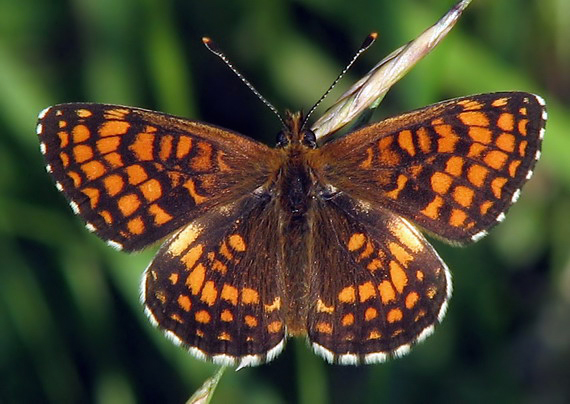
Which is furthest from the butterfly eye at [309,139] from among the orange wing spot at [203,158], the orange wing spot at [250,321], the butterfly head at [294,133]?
the orange wing spot at [250,321]

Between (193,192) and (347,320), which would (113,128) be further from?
(347,320)

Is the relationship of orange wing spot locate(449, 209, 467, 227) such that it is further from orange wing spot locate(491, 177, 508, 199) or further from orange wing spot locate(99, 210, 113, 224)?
orange wing spot locate(99, 210, 113, 224)

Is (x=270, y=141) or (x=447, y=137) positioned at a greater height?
(x=270, y=141)

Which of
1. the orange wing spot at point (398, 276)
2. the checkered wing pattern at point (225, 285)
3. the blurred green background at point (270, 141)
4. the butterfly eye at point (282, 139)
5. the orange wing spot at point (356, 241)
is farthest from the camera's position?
the blurred green background at point (270, 141)

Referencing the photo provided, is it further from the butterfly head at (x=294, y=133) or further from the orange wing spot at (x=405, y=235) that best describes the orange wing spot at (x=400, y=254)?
the butterfly head at (x=294, y=133)

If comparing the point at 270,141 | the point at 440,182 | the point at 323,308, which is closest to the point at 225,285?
the point at 323,308

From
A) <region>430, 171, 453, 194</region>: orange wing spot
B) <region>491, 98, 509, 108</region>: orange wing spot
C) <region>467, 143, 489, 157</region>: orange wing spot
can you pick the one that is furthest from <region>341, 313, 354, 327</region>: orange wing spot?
<region>491, 98, 509, 108</region>: orange wing spot
